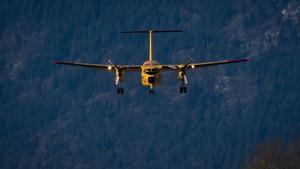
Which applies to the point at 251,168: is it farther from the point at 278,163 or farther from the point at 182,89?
the point at 182,89

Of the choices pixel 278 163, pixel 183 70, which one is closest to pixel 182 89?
pixel 183 70

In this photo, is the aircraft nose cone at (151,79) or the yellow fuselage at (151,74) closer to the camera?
the aircraft nose cone at (151,79)

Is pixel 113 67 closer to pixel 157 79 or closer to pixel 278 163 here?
pixel 157 79

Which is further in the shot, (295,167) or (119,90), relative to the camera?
(295,167)

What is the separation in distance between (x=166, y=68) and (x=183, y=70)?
244 centimetres

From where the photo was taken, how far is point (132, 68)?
517 feet

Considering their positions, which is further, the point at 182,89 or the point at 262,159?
the point at 262,159

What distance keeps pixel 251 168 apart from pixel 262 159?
2270 mm

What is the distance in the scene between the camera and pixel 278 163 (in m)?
194

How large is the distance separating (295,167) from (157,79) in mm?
42844

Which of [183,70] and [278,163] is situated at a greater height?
[183,70]

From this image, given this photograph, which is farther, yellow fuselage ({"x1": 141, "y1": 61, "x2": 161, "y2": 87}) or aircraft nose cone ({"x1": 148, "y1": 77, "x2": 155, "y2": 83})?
yellow fuselage ({"x1": 141, "y1": 61, "x2": 161, "y2": 87})

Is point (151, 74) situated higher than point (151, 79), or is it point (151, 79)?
point (151, 74)

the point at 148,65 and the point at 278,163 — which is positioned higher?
the point at 148,65
